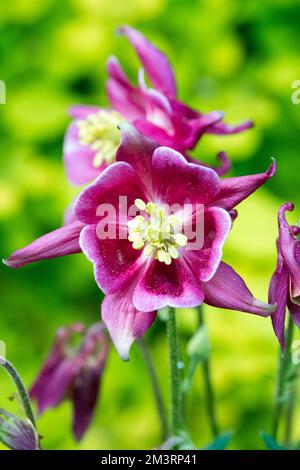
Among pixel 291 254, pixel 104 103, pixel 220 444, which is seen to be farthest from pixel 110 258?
pixel 104 103

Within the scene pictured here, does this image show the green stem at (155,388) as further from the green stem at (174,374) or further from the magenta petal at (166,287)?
the magenta petal at (166,287)

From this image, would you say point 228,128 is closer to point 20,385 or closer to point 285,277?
point 285,277

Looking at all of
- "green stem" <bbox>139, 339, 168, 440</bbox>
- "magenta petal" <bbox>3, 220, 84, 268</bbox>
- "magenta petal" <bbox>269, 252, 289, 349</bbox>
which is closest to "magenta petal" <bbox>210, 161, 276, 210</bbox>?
"magenta petal" <bbox>269, 252, 289, 349</bbox>

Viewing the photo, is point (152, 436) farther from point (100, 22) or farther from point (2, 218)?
point (100, 22)

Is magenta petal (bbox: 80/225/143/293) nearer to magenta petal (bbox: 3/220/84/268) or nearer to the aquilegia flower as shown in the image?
magenta petal (bbox: 3/220/84/268)
